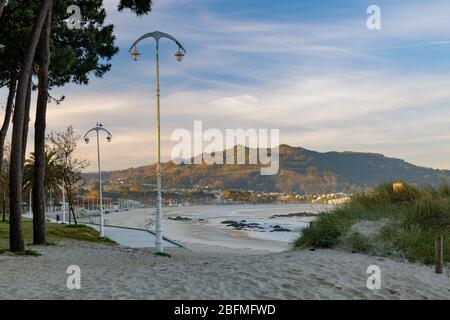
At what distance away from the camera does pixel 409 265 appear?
1263cm

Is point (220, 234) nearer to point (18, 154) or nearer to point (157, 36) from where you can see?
point (157, 36)

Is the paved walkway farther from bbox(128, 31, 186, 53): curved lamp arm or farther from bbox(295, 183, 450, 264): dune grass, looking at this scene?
bbox(295, 183, 450, 264): dune grass

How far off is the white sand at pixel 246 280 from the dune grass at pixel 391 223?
0.77m

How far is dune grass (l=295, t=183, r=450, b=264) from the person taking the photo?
13.7 metres

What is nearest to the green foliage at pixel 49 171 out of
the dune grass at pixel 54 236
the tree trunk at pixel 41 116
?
the dune grass at pixel 54 236

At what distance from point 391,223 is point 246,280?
21.8 ft

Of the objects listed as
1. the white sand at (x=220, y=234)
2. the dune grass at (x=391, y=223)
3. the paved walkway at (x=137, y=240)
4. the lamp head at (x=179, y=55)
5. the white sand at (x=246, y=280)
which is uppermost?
the lamp head at (x=179, y=55)

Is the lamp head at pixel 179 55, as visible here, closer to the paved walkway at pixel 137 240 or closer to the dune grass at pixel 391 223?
the dune grass at pixel 391 223

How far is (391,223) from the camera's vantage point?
1507 cm

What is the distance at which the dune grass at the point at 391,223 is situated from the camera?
13.7 m

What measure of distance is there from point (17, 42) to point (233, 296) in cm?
1803
